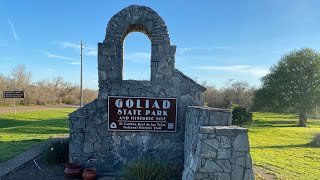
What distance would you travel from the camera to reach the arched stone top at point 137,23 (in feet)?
25.1

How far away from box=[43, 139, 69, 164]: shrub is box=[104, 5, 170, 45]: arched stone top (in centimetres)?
341

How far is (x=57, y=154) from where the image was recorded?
8305 millimetres

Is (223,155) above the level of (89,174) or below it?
above

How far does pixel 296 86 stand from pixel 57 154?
27.2 m

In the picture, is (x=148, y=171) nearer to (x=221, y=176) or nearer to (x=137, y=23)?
(x=221, y=176)

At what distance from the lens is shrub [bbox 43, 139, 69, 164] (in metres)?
8.27

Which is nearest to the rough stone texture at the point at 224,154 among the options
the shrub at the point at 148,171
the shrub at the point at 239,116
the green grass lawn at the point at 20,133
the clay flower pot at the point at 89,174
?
the shrub at the point at 148,171

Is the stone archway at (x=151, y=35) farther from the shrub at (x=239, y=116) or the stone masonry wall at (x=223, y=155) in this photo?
the shrub at (x=239, y=116)

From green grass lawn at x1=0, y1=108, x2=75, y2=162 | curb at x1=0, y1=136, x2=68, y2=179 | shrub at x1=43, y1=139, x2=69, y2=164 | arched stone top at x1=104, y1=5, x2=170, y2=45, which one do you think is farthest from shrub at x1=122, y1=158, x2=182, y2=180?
green grass lawn at x1=0, y1=108, x2=75, y2=162

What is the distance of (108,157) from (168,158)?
1.62 metres

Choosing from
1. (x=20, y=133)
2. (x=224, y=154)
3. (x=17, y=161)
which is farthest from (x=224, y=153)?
(x=20, y=133)

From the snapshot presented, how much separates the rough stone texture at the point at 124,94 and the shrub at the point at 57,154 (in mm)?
781

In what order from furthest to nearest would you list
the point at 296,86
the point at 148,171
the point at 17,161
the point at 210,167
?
1. the point at 296,86
2. the point at 17,161
3. the point at 148,171
4. the point at 210,167

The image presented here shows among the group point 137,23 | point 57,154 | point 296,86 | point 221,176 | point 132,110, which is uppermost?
point 137,23
